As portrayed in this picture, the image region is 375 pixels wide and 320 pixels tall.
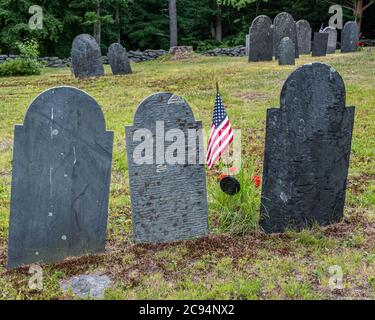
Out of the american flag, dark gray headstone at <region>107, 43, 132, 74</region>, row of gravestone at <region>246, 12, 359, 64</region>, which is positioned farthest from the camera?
dark gray headstone at <region>107, 43, 132, 74</region>

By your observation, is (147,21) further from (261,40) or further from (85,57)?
(85,57)

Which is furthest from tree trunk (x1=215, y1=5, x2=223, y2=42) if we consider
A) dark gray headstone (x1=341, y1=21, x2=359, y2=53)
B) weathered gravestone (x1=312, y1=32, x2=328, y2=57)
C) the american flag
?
the american flag

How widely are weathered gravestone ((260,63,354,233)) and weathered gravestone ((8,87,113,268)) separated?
1.60 m

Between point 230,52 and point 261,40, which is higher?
point 261,40

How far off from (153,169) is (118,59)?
13.2 metres

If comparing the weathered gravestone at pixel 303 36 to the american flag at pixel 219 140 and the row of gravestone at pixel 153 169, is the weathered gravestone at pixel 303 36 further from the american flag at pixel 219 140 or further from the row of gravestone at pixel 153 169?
the row of gravestone at pixel 153 169

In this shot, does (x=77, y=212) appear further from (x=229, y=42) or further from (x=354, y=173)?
(x=229, y=42)

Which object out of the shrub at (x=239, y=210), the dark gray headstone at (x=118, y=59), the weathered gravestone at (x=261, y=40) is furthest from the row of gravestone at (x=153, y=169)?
the weathered gravestone at (x=261, y=40)

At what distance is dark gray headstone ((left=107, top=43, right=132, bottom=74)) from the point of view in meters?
17.3

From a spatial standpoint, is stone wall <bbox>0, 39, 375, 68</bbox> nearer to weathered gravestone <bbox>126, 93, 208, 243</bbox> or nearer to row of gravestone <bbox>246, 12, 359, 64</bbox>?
row of gravestone <bbox>246, 12, 359, 64</bbox>

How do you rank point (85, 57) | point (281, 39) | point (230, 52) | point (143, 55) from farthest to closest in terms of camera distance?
point (230, 52), point (143, 55), point (281, 39), point (85, 57)

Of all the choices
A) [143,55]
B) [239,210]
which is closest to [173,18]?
[143,55]

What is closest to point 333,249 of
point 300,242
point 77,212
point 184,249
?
point 300,242

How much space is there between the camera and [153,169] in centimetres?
480
